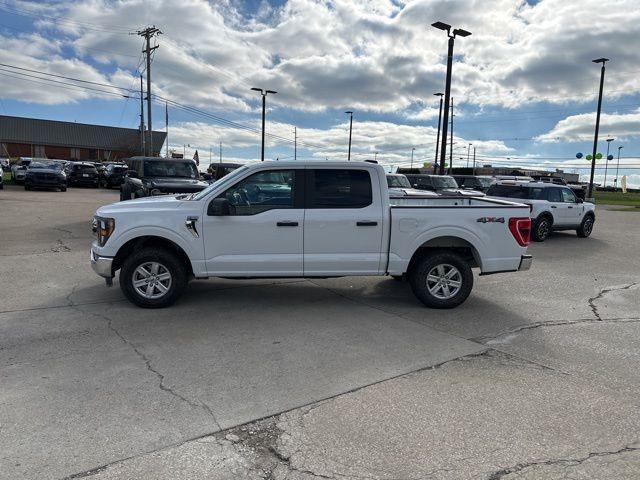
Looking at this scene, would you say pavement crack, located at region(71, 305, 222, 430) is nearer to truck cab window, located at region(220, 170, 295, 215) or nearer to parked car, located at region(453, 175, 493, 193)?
truck cab window, located at region(220, 170, 295, 215)

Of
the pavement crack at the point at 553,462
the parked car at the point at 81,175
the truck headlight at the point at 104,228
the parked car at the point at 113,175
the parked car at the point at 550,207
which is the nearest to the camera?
the pavement crack at the point at 553,462

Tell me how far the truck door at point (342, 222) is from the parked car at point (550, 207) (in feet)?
29.7

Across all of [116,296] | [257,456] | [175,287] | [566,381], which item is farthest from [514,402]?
[116,296]

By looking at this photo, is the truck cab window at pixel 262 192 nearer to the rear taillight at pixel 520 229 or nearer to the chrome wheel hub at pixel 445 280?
the chrome wheel hub at pixel 445 280

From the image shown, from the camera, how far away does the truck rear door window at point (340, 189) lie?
6.22 metres

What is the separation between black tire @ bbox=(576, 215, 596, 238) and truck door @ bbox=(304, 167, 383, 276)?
11.0 meters

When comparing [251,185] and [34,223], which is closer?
[251,185]

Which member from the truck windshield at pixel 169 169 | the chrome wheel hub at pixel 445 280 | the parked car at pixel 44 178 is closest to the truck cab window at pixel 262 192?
the chrome wheel hub at pixel 445 280

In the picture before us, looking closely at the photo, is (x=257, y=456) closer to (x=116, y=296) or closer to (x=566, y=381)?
(x=566, y=381)

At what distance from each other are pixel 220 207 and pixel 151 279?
1.29 meters

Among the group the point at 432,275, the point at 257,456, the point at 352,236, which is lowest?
the point at 257,456

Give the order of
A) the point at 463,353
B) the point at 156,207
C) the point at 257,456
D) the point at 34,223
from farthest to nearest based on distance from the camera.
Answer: the point at 34,223 < the point at 156,207 < the point at 463,353 < the point at 257,456

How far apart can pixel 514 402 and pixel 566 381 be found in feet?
2.45

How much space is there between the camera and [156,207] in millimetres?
6105
